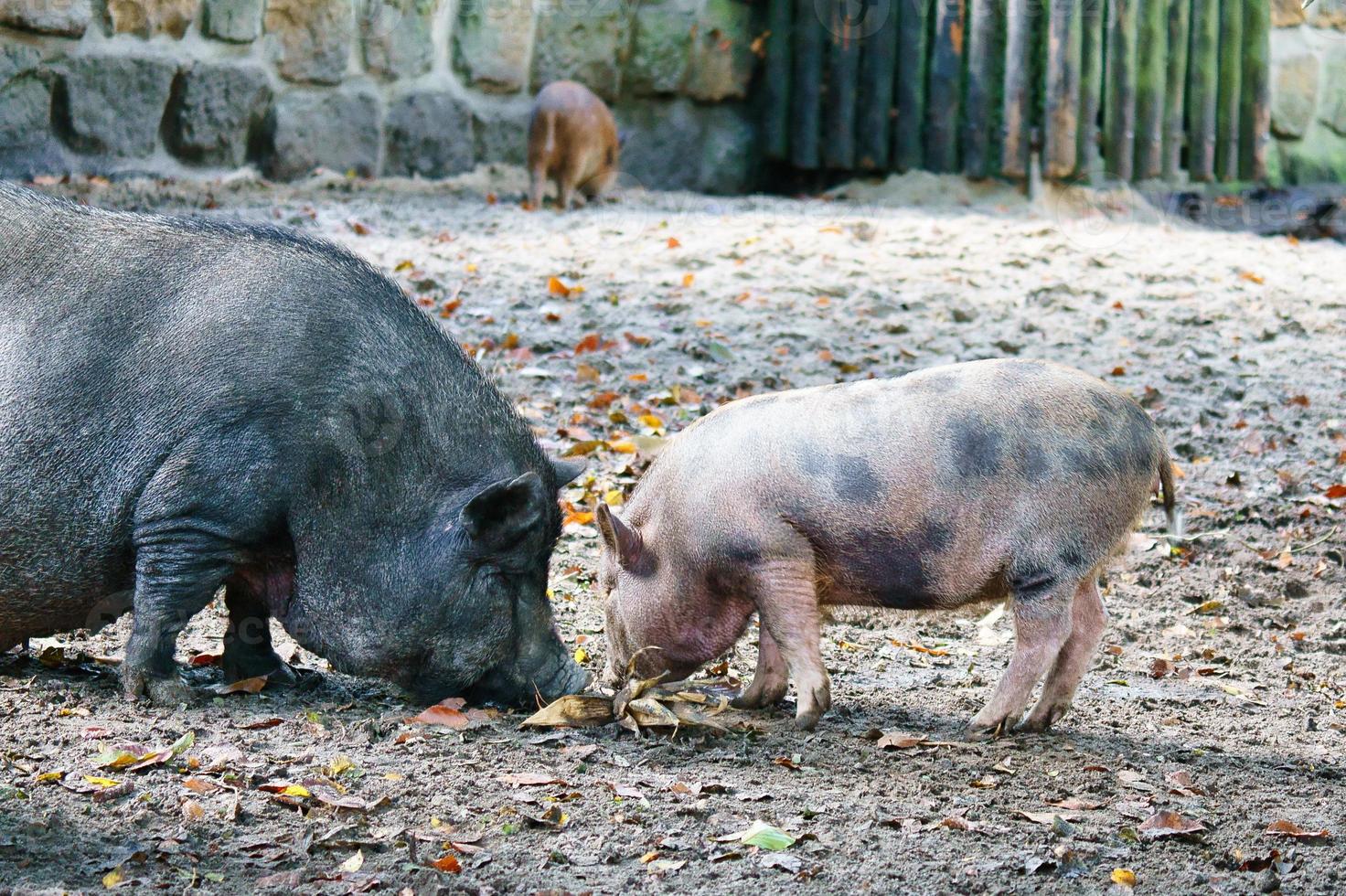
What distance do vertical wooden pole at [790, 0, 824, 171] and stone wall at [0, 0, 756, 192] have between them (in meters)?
0.42

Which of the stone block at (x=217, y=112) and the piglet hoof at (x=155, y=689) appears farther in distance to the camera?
the stone block at (x=217, y=112)

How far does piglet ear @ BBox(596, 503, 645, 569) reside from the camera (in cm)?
406

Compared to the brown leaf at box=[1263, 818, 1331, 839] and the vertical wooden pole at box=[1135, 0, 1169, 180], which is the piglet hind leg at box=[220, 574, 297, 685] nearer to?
the brown leaf at box=[1263, 818, 1331, 839]

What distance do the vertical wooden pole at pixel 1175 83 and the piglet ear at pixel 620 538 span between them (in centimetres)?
836

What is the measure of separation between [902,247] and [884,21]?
3039mm

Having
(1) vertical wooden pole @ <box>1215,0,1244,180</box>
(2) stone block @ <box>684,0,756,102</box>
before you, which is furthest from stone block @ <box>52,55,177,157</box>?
Answer: (1) vertical wooden pole @ <box>1215,0,1244,180</box>

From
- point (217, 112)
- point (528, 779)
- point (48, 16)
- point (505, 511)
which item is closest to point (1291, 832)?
point (528, 779)

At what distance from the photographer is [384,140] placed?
10.7 metres

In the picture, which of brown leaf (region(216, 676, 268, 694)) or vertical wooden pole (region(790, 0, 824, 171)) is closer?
brown leaf (region(216, 676, 268, 694))

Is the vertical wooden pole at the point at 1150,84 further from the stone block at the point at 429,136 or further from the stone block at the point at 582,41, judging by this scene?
the stone block at the point at 429,136

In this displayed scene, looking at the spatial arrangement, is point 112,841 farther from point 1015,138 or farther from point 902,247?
point 1015,138

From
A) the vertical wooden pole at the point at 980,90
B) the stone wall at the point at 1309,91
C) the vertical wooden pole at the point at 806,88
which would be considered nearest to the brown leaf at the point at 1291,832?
the vertical wooden pole at the point at 980,90

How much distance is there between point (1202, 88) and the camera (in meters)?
11.4

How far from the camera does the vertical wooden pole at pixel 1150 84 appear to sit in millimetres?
11000
